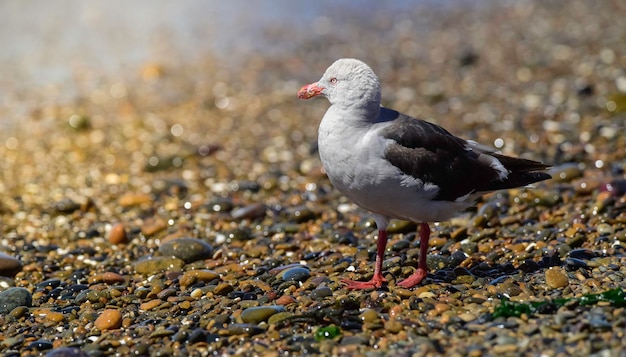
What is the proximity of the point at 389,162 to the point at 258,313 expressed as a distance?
4.54 feet

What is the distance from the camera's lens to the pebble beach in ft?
17.6

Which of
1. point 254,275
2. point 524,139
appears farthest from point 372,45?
point 254,275

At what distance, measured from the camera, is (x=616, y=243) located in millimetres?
6613

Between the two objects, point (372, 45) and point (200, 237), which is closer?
point (200, 237)

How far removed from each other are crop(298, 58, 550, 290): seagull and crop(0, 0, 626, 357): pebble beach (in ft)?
1.94

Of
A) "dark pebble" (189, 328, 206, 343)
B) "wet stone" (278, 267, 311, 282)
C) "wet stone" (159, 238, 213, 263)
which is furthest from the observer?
"wet stone" (159, 238, 213, 263)

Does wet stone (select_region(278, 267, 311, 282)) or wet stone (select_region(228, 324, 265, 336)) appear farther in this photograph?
wet stone (select_region(278, 267, 311, 282))

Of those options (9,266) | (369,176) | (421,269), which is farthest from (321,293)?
(9,266)

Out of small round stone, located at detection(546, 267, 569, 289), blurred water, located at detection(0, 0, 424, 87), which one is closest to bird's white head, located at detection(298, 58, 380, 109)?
small round stone, located at detection(546, 267, 569, 289)

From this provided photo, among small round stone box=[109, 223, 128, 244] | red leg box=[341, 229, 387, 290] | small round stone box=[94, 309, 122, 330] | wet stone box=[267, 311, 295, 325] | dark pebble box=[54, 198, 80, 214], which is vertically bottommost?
wet stone box=[267, 311, 295, 325]

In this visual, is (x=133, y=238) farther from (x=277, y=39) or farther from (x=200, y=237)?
(x=277, y=39)

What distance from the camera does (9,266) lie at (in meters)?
7.24

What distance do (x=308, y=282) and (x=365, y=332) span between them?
1179mm

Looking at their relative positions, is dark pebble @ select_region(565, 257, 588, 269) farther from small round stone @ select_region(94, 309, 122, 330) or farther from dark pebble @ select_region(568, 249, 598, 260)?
small round stone @ select_region(94, 309, 122, 330)
